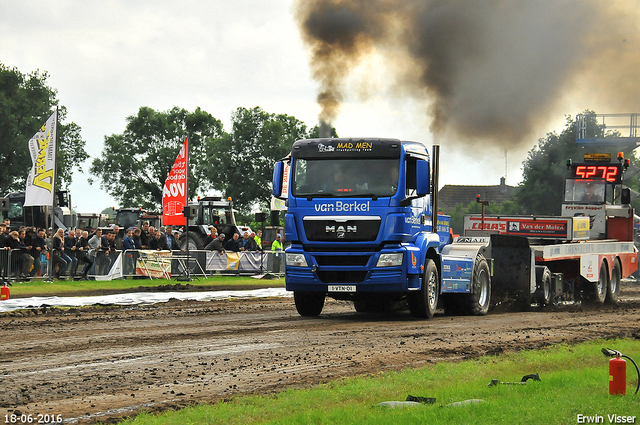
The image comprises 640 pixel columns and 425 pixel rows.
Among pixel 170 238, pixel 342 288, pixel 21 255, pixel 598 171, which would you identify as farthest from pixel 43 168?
pixel 598 171

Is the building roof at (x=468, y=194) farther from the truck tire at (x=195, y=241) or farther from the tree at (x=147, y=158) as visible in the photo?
the truck tire at (x=195, y=241)

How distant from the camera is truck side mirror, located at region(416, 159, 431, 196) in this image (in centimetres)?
1515

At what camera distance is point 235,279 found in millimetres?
28297

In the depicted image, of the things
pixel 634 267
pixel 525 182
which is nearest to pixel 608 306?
pixel 634 267

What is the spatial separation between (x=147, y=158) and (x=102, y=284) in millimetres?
53168

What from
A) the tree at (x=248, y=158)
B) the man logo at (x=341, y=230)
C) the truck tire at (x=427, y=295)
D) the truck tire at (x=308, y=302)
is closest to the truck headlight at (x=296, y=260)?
the man logo at (x=341, y=230)

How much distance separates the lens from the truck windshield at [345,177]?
590 inches

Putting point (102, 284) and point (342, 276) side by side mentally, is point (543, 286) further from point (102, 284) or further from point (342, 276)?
point (102, 284)

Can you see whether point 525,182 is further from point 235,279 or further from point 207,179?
point 235,279

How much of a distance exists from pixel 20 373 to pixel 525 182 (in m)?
62.2

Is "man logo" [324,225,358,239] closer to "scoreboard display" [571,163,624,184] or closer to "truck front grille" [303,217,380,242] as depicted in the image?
"truck front grille" [303,217,380,242]

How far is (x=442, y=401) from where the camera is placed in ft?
24.8

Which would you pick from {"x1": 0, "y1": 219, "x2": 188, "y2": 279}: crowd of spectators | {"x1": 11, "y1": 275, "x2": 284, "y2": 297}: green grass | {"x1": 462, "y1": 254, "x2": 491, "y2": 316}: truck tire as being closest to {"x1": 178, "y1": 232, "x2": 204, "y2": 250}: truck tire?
{"x1": 11, "y1": 275, "x2": 284, "y2": 297}: green grass

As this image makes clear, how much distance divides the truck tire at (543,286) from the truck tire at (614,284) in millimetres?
3439
